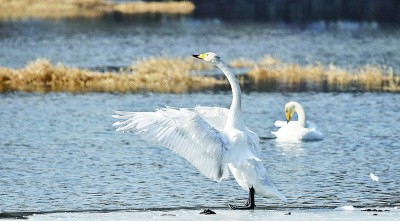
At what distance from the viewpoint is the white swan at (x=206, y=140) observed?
43.6 ft

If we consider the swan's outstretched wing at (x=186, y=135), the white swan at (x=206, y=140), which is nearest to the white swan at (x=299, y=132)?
the white swan at (x=206, y=140)

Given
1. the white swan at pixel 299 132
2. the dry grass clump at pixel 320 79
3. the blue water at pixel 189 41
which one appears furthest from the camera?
the blue water at pixel 189 41

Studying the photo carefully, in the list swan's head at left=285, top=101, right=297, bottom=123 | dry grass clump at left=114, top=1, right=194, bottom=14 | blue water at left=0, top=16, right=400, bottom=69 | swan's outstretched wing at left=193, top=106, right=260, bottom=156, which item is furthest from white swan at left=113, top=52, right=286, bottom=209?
dry grass clump at left=114, top=1, right=194, bottom=14

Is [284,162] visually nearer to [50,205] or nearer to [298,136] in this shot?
[298,136]

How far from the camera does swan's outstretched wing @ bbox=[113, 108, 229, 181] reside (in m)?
13.3

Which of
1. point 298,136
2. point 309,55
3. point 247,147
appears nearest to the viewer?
point 247,147

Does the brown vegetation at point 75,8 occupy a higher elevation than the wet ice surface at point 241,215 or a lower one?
lower

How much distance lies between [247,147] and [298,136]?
870cm

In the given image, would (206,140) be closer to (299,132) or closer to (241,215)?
(241,215)

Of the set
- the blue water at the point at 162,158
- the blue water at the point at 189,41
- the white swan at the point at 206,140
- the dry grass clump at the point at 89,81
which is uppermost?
the white swan at the point at 206,140

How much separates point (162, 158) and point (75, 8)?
63.0 meters

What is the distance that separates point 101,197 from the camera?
15.9m

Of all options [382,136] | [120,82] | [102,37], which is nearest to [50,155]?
[382,136]

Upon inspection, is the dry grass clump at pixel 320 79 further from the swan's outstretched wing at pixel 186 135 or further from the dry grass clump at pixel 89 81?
the swan's outstretched wing at pixel 186 135
